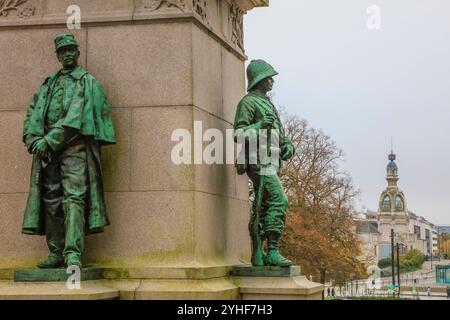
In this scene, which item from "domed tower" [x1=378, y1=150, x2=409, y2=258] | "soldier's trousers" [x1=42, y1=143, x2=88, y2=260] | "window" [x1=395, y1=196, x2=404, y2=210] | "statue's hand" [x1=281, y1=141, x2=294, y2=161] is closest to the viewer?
"soldier's trousers" [x1=42, y1=143, x2=88, y2=260]

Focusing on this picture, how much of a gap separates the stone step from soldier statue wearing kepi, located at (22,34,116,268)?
0.32 meters

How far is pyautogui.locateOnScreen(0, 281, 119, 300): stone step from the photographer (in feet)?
22.9

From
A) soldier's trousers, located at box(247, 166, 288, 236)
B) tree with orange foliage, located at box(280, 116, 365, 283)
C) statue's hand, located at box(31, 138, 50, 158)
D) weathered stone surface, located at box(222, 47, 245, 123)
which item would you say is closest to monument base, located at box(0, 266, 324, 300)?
soldier's trousers, located at box(247, 166, 288, 236)

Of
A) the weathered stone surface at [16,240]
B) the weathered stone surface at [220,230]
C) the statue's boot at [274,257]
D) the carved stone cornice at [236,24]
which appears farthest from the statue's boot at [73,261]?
the carved stone cornice at [236,24]

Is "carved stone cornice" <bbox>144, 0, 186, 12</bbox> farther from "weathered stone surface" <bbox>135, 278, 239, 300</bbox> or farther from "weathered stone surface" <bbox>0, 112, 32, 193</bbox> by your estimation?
"weathered stone surface" <bbox>135, 278, 239, 300</bbox>

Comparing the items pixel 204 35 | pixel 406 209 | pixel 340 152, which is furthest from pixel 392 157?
pixel 204 35

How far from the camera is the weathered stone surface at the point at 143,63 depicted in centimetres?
815

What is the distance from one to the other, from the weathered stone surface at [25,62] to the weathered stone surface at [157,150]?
115cm

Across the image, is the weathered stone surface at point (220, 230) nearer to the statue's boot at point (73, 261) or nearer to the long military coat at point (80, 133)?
the long military coat at point (80, 133)

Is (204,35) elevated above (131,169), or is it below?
above

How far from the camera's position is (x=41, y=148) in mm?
7402

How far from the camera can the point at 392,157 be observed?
6201 inches
